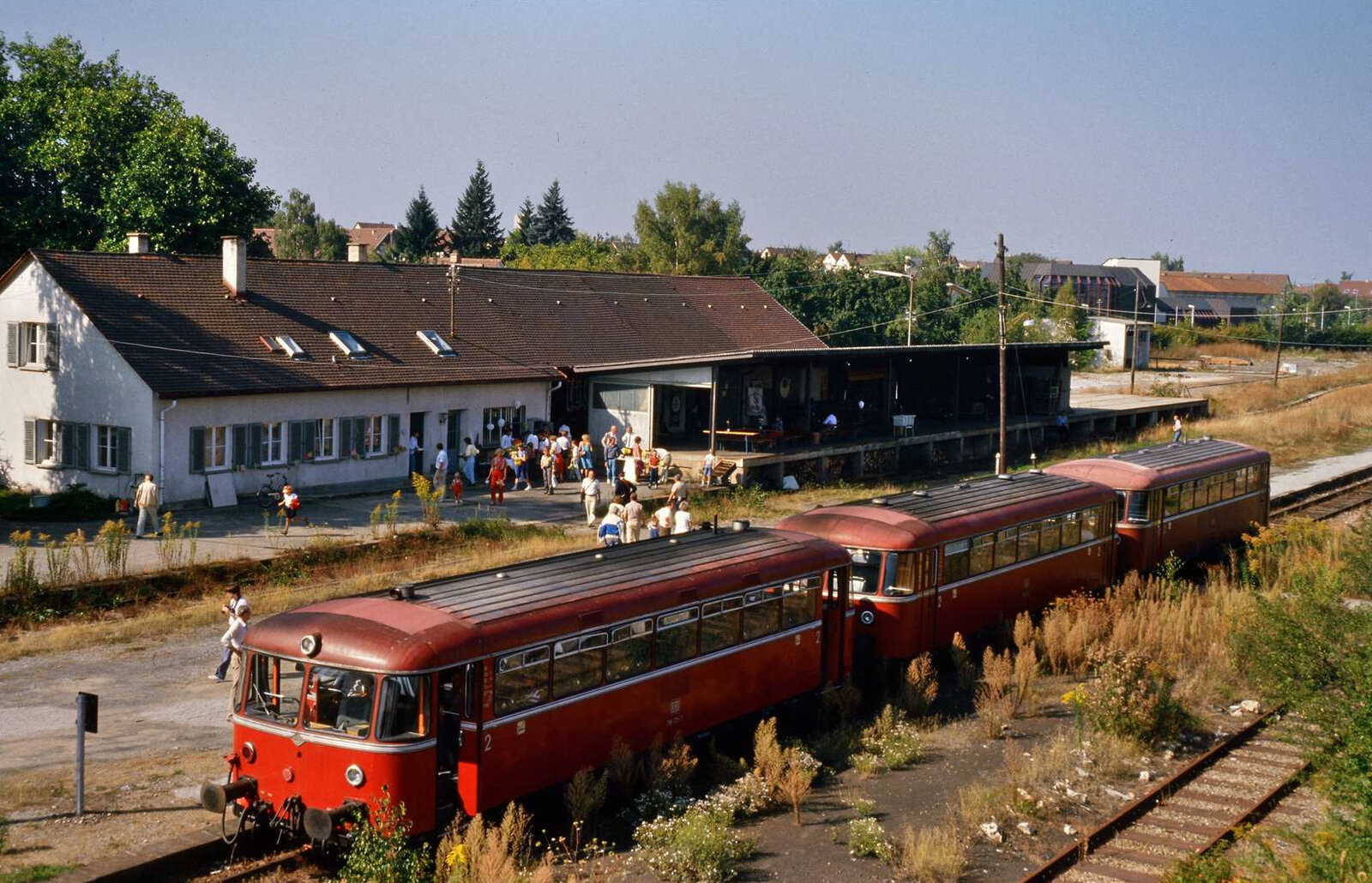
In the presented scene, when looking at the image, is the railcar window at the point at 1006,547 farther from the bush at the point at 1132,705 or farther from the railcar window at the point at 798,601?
the railcar window at the point at 798,601

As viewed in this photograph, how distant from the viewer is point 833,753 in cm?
1633

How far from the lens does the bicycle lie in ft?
102

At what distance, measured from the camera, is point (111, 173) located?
2031 inches

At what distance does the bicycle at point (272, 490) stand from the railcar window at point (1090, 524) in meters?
17.8

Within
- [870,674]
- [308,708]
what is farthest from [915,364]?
[308,708]

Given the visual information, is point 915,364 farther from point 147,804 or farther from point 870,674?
point 147,804

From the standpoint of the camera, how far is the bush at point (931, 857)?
1234cm

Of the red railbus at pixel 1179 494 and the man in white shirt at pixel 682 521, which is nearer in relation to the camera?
the man in white shirt at pixel 682 521

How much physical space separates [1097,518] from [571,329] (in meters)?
23.7

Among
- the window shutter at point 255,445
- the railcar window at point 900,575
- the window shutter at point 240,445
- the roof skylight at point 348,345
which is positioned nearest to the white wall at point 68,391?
the window shutter at point 240,445

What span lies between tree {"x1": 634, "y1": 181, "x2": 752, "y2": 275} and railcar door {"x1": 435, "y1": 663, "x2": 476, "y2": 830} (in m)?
78.1

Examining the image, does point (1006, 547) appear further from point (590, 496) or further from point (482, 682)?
point (590, 496)

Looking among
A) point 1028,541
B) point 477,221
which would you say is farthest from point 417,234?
point 1028,541

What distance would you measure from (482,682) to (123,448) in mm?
21600
